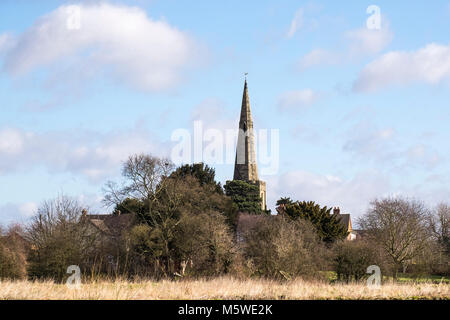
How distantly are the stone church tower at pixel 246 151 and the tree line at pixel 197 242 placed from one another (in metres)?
40.9

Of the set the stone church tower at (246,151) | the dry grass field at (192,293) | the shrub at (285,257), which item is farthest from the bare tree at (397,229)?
the stone church tower at (246,151)

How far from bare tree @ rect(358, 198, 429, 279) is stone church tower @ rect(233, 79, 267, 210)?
46595mm

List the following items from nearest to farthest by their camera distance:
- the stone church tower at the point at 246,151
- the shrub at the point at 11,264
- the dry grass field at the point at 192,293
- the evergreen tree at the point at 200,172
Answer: the dry grass field at the point at 192,293 → the shrub at the point at 11,264 → the evergreen tree at the point at 200,172 → the stone church tower at the point at 246,151

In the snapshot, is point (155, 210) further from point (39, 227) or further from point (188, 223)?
point (39, 227)

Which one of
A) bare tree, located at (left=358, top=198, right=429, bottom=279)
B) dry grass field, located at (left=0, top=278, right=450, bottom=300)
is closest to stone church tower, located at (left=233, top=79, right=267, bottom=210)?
bare tree, located at (left=358, top=198, right=429, bottom=279)

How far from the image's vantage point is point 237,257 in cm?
3269

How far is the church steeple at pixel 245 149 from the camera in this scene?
320 feet

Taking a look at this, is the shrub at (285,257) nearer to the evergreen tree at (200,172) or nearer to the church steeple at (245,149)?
the evergreen tree at (200,172)

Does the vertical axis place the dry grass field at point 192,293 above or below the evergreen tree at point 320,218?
below

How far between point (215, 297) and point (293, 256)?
1301cm

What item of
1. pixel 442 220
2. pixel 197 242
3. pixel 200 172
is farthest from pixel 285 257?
pixel 442 220

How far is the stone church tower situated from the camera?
9706 cm
